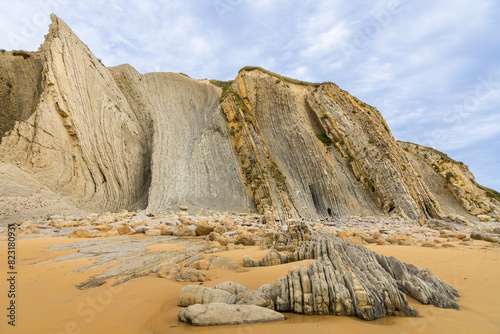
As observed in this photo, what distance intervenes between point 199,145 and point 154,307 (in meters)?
17.9

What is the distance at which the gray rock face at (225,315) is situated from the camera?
2.11m

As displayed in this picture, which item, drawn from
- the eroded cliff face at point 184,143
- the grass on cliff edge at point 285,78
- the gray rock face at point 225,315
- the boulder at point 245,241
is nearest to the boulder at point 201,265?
the gray rock face at point 225,315

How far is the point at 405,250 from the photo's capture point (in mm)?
5629

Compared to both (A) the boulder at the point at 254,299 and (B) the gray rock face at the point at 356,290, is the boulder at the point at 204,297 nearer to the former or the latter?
(A) the boulder at the point at 254,299

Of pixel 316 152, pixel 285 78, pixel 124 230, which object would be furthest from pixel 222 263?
pixel 285 78

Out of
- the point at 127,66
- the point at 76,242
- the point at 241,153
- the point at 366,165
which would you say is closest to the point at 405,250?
the point at 76,242

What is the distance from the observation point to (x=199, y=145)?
19859mm

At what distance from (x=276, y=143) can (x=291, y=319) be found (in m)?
20.9

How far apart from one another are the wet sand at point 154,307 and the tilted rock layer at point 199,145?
825cm

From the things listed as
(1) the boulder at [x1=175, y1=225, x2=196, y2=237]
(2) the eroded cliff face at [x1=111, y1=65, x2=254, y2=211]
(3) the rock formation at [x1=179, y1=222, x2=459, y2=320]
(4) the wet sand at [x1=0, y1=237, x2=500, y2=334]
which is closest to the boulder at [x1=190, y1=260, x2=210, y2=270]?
(4) the wet sand at [x1=0, y1=237, x2=500, y2=334]

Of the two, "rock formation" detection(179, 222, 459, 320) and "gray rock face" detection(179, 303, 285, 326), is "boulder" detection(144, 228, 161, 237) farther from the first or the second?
"gray rock face" detection(179, 303, 285, 326)

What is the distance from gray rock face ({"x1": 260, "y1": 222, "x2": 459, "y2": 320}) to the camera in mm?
2389

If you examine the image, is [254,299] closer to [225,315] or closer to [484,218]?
[225,315]

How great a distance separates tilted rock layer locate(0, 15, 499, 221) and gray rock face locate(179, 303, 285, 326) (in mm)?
10029
